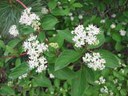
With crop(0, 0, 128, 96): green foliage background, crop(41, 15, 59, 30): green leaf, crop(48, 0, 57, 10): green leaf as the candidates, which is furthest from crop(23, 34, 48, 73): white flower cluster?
crop(48, 0, 57, 10): green leaf

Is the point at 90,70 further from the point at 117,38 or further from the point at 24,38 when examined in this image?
the point at 117,38

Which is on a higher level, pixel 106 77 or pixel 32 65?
pixel 32 65

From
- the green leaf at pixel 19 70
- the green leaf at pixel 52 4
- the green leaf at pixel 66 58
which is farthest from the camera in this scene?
the green leaf at pixel 52 4

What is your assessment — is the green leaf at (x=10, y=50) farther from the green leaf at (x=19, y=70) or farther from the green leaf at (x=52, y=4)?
the green leaf at (x=52, y=4)

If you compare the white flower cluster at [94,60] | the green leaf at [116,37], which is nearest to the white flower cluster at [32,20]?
the white flower cluster at [94,60]

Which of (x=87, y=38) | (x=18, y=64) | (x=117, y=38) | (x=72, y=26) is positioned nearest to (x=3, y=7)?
(x=72, y=26)

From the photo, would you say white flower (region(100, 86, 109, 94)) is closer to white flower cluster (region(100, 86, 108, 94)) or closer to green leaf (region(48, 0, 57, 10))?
white flower cluster (region(100, 86, 108, 94))
